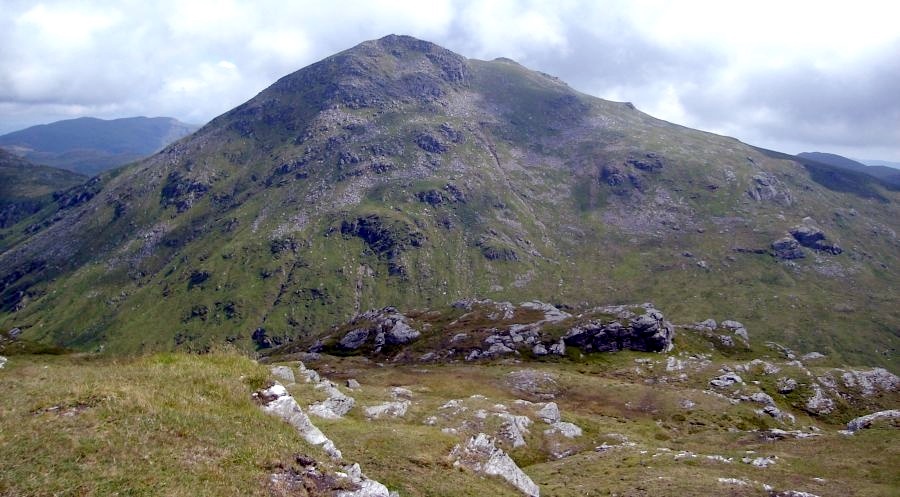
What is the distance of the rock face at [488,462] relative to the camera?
3959cm

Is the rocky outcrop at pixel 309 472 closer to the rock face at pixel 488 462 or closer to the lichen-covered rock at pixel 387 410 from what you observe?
the rock face at pixel 488 462

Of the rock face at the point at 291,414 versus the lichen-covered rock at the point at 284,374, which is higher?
the rock face at the point at 291,414

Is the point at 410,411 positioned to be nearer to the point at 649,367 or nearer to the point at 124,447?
the point at 124,447

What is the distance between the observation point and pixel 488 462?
40625 millimetres

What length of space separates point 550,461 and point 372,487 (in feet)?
161

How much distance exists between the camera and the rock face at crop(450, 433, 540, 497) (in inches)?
1559

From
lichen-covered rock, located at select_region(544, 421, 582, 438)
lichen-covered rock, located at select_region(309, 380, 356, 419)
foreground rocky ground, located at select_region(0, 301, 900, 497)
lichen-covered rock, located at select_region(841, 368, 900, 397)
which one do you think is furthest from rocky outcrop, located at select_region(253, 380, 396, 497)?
lichen-covered rock, located at select_region(841, 368, 900, 397)

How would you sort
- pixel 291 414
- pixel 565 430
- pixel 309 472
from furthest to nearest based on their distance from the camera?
pixel 565 430
pixel 291 414
pixel 309 472

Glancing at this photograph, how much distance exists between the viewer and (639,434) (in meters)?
90.8

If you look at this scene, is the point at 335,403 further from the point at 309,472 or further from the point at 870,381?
the point at 870,381

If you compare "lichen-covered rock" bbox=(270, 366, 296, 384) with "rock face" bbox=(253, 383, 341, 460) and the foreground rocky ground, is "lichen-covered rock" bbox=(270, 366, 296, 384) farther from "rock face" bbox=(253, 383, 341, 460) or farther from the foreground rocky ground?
"rock face" bbox=(253, 383, 341, 460)

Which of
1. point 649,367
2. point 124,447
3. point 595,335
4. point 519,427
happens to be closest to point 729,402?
point 649,367

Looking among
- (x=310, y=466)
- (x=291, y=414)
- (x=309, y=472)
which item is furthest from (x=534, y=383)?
(x=309, y=472)

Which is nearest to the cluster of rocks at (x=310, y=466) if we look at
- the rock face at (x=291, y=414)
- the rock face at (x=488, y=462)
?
the rock face at (x=291, y=414)
